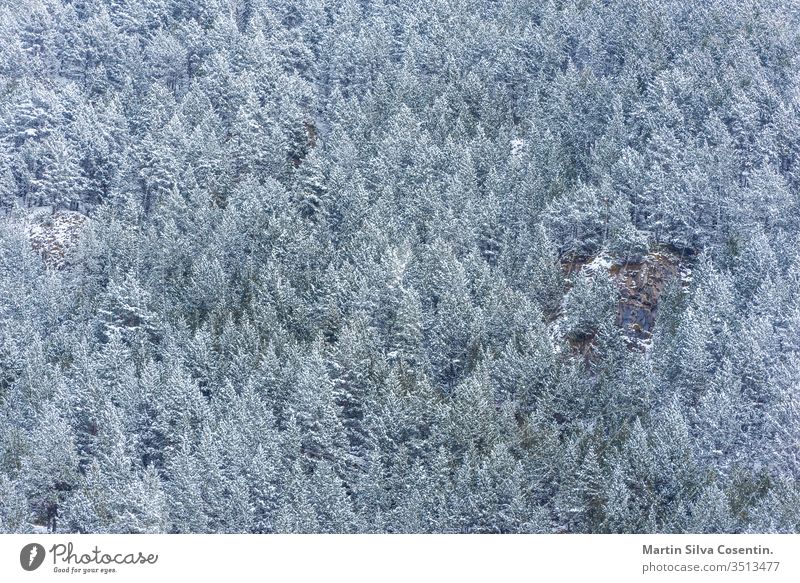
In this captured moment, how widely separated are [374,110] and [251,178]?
18488 millimetres

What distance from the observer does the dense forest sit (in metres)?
71.6

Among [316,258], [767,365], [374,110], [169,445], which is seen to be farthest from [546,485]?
[374,110]

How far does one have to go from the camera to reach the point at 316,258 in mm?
100000

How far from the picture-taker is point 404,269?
309ft

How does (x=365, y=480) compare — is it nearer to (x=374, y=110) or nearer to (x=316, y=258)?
(x=316, y=258)
